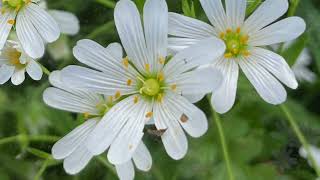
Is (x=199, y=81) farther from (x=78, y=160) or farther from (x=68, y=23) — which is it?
(x=68, y=23)

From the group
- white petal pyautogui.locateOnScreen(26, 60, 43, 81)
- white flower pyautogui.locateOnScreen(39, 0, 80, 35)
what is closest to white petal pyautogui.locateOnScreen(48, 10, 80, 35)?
white flower pyautogui.locateOnScreen(39, 0, 80, 35)

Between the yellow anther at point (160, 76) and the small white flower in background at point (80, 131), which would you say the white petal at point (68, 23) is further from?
the yellow anther at point (160, 76)

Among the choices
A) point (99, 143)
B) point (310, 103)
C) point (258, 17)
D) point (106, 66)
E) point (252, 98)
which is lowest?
point (310, 103)

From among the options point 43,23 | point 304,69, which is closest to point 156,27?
point 43,23

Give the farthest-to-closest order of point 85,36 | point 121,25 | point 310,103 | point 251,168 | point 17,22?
point 310,103, point 85,36, point 251,168, point 17,22, point 121,25

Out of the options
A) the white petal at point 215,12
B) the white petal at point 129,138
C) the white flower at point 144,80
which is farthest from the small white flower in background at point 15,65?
the white petal at point 215,12

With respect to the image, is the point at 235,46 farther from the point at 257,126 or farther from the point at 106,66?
the point at 257,126

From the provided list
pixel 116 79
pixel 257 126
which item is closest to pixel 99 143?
pixel 116 79
